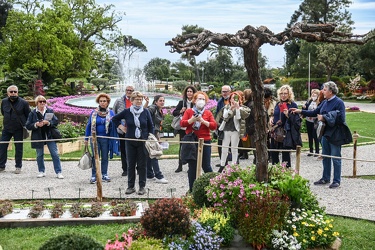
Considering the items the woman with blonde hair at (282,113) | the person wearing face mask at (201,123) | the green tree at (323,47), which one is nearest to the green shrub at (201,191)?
the person wearing face mask at (201,123)

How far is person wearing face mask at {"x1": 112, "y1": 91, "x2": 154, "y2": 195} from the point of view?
9.23m

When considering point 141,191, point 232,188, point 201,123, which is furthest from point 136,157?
point 232,188

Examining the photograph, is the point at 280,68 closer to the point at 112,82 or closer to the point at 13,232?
the point at 112,82

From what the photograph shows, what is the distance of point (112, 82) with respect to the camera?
52.2m

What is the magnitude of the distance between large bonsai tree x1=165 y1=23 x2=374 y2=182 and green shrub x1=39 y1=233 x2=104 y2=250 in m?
2.03

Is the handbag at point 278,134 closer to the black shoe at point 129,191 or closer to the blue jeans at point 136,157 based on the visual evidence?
the blue jeans at point 136,157

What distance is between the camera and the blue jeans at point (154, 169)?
10477mm

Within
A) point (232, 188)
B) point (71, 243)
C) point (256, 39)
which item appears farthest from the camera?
point (232, 188)

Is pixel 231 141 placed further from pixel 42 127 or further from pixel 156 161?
pixel 42 127

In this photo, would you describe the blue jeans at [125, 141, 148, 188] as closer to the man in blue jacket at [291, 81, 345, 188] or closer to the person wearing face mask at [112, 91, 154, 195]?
the person wearing face mask at [112, 91, 154, 195]

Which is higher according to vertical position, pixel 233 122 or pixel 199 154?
pixel 233 122

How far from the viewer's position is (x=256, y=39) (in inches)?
237

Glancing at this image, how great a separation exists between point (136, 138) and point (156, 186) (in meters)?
1.26

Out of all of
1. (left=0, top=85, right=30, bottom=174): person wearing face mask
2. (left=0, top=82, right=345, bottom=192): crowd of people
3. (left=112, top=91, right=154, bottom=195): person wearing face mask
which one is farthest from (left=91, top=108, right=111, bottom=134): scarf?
(left=0, top=85, right=30, bottom=174): person wearing face mask
